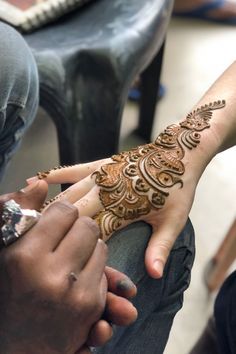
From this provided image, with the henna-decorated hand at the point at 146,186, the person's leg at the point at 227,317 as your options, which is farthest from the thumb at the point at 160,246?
the person's leg at the point at 227,317

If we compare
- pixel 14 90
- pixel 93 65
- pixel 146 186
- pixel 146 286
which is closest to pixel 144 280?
pixel 146 286

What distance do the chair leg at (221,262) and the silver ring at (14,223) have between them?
0.73 meters

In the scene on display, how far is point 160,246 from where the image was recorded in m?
0.60

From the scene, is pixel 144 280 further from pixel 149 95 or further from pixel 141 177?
pixel 149 95

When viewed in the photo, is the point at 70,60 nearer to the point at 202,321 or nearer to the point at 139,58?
the point at 139,58

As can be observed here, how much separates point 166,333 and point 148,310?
3.5 inches

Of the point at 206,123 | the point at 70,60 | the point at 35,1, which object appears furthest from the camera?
the point at 35,1

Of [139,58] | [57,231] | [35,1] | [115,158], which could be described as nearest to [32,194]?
[57,231]

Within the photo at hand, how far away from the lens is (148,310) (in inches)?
24.7

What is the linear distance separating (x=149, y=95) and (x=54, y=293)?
3.71 ft

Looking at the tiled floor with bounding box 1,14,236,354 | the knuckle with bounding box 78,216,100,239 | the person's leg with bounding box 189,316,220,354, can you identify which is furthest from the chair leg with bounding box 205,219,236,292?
the knuckle with bounding box 78,216,100,239

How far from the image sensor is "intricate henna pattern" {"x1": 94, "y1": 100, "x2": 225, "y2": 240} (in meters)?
0.65

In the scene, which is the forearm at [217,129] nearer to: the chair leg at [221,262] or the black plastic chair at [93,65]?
the black plastic chair at [93,65]

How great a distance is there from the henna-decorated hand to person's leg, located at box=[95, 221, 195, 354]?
2 centimetres
